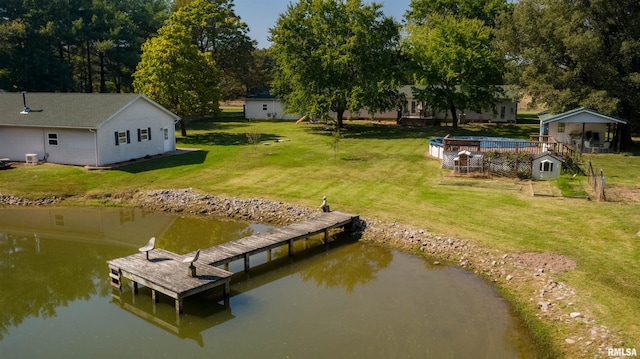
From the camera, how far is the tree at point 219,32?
2093 inches

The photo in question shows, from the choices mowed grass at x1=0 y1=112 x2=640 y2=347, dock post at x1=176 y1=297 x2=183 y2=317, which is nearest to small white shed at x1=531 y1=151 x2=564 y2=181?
mowed grass at x1=0 y1=112 x2=640 y2=347

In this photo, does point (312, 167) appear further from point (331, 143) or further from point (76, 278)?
point (76, 278)

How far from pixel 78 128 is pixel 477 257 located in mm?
20904

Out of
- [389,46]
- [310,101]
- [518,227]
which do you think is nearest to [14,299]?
[518,227]

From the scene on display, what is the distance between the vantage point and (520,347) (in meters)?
11.3

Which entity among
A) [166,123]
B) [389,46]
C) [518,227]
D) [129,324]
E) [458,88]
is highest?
[389,46]

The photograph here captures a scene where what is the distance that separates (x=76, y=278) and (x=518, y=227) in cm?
1401

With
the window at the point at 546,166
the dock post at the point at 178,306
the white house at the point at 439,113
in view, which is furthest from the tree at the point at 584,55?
the dock post at the point at 178,306

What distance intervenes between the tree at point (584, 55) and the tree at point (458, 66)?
21.2ft

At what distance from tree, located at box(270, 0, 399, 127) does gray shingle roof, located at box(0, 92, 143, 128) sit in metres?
16.0

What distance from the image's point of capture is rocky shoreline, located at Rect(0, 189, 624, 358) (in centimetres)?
1130

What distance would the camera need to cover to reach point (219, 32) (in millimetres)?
56281

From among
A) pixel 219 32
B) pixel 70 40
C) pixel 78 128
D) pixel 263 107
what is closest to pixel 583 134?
pixel 78 128

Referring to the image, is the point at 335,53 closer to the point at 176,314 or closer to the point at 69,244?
the point at 69,244
